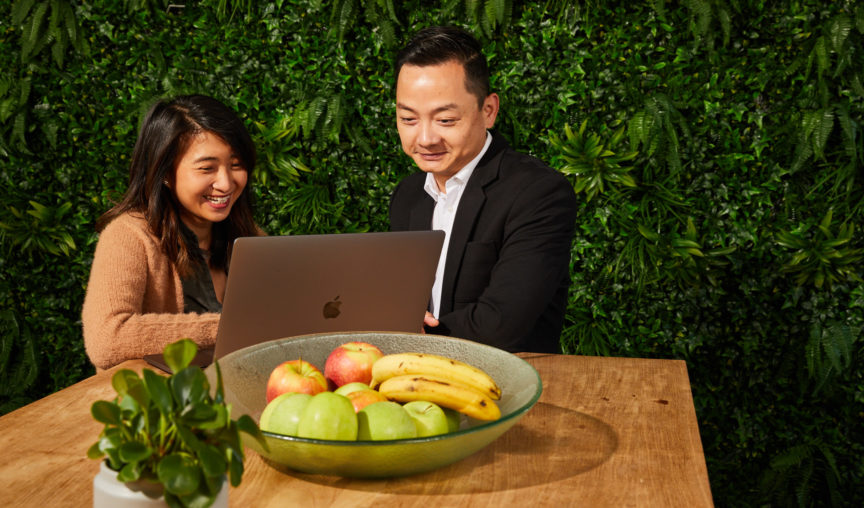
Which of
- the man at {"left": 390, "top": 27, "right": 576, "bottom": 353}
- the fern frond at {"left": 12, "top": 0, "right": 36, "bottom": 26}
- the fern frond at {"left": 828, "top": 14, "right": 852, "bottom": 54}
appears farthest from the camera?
the fern frond at {"left": 12, "top": 0, "right": 36, "bottom": 26}

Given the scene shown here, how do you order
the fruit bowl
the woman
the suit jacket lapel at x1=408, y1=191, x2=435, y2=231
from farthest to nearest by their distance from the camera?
the suit jacket lapel at x1=408, y1=191, x2=435, y2=231
the woman
the fruit bowl

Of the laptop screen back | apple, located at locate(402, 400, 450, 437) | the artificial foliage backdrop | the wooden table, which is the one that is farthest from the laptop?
the artificial foliage backdrop

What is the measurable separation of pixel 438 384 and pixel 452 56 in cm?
157

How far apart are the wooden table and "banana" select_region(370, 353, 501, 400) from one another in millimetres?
116

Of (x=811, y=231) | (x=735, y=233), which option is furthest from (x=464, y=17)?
(x=811, y=231)

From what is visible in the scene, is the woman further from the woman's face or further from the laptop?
the laptop

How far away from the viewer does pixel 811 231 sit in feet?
10.0

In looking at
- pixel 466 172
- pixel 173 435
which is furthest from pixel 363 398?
pixel 466 172

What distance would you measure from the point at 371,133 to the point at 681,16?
4.91 feet

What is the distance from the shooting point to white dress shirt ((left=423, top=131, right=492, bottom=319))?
8.07ft

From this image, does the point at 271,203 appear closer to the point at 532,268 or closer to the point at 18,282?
the point at 18,282

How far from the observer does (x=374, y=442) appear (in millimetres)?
908

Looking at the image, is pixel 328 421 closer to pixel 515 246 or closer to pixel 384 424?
pixel 384 424

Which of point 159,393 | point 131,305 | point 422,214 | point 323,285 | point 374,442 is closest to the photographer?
point 159,393
